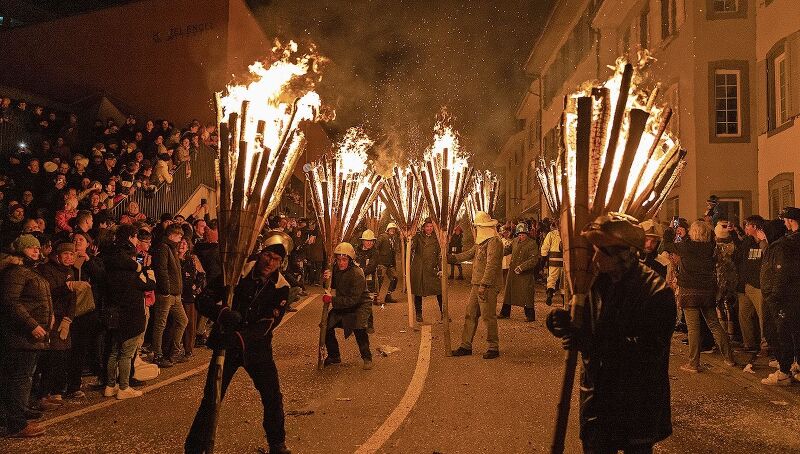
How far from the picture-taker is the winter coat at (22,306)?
7.01 m

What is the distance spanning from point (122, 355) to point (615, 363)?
6344 mm

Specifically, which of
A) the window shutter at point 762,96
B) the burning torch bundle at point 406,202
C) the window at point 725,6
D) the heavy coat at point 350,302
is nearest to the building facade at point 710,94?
the window at point 725,6

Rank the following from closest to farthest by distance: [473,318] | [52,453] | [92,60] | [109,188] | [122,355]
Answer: [52,453] < [122,355] < [473,318] < [109,188] < [92,60]

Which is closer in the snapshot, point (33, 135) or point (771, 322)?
point (771, 322)

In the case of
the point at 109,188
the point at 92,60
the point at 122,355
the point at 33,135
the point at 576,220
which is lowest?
the point at 122,355

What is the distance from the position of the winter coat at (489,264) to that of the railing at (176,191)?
8.91 metres

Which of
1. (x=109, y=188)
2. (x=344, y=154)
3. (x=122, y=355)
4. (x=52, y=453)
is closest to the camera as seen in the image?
(x=52, y=453)

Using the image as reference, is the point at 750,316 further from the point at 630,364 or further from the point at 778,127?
the point at 778,127

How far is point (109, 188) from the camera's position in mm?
15555

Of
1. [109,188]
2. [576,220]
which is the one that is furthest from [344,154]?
[576,220]

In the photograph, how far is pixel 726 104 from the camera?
66.6 ft

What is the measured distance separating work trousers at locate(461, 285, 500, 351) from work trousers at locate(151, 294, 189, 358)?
14.6ft

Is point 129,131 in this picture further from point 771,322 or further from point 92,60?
point 771,322

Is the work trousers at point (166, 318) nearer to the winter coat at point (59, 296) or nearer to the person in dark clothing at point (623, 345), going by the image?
the winter coat at point (59, 296)
